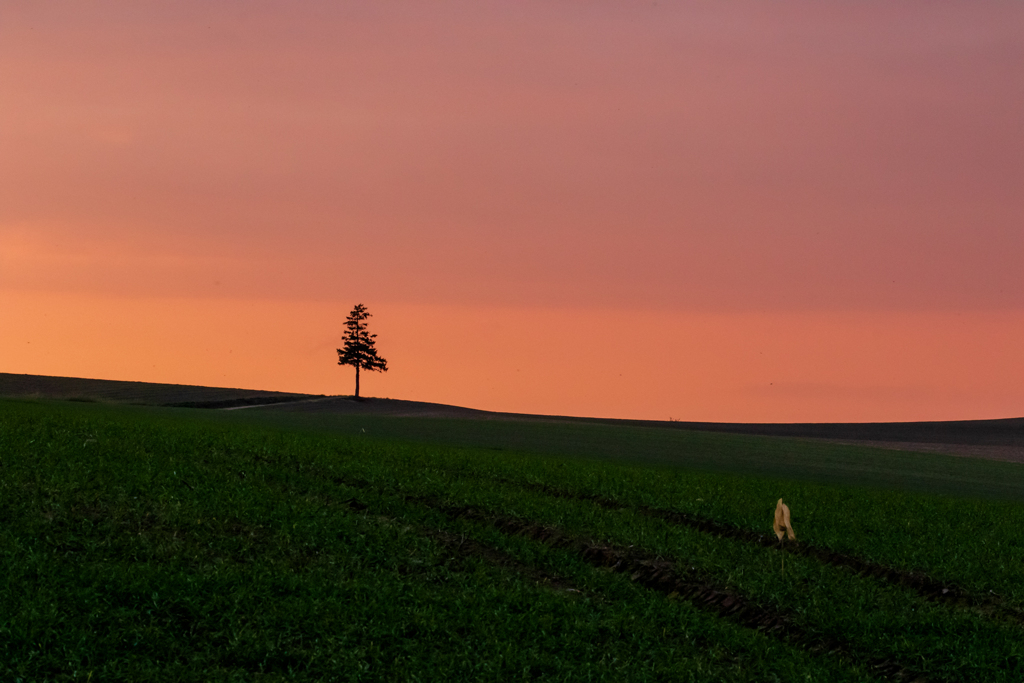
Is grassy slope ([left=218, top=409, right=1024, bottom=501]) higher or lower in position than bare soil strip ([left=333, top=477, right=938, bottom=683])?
higher

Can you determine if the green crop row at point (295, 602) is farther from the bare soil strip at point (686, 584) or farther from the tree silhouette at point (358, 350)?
the tree silhouette at point (358, 350)

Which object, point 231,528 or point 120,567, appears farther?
point 231,528

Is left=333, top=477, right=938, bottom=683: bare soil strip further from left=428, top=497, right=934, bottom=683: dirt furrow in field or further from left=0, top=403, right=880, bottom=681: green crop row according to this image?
left=0, top=403, right=880, bottom=681: green crop row

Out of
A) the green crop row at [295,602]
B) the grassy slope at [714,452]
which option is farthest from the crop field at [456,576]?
the grassy slope at [714,452]

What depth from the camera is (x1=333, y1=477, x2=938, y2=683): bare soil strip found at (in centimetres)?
Answer: 1809

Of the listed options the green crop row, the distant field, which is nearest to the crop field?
the green crop row

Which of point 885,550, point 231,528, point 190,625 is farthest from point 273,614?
point 885,550

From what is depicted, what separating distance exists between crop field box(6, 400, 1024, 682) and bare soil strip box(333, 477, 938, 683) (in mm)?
64

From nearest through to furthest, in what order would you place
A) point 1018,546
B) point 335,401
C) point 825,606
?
point 825,606
point 1018,546
point 335,401

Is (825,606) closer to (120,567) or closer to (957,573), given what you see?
(957,573)

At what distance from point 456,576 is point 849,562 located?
10.4 meters

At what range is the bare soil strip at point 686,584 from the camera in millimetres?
18094

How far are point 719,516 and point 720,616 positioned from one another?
7.71 m

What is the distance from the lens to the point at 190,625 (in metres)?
16.5
